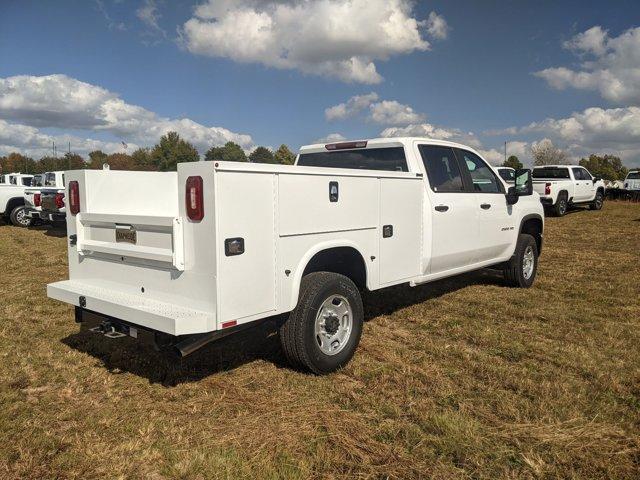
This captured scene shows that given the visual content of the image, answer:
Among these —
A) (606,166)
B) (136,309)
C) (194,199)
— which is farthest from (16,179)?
(606,166)

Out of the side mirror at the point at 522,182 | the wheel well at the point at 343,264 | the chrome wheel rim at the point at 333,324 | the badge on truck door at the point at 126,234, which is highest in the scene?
the side mirror at the point at 522,182

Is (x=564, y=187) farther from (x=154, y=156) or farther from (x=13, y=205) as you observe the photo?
(x=154, y=156)

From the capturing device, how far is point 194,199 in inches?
127

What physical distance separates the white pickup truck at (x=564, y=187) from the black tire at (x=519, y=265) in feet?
38.4

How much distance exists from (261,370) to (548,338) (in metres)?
2.93

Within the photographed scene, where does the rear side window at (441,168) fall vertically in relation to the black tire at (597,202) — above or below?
above

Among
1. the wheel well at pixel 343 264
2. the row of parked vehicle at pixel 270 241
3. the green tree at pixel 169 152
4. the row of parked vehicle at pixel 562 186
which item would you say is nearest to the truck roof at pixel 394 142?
the row of parked vehicle at pixel 270 241

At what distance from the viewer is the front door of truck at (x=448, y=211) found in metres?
5.30

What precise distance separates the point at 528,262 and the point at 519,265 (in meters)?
0.41

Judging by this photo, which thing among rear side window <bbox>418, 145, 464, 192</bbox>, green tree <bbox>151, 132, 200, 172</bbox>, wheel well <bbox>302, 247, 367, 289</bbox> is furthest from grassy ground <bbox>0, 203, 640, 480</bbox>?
green tree <bbox>151, 132, 200, 172</bbox>

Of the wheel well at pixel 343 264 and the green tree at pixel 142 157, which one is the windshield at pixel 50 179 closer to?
the wheel well at pixel 343 264

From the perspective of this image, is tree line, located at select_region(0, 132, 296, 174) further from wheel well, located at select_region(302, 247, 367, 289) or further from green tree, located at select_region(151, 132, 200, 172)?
wheel well, located at select_region(302, 247, 367, 289)

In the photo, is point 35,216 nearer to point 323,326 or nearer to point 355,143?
point 355,143

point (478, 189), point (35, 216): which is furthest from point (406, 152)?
point (35, 216)
